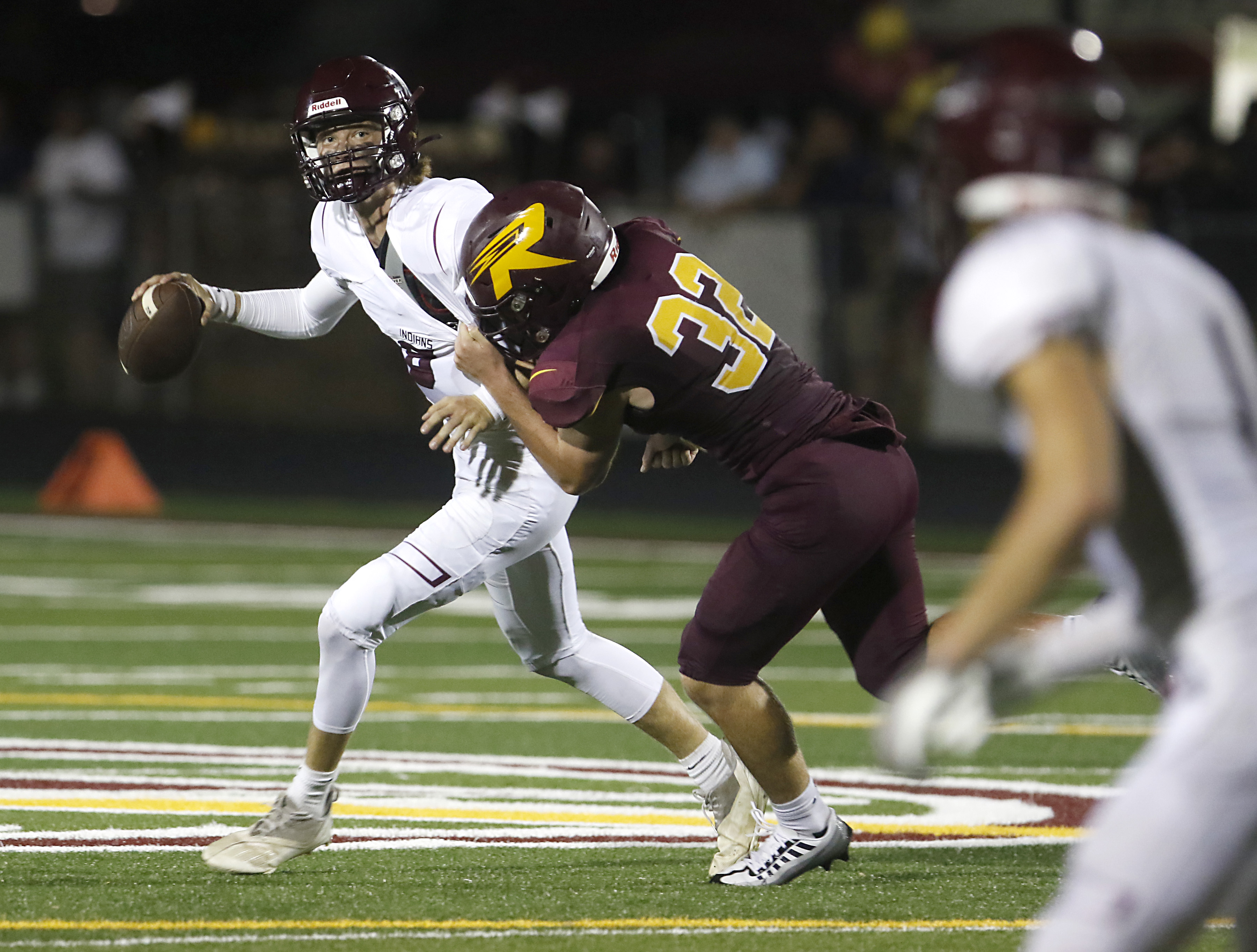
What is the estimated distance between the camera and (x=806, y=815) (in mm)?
4949

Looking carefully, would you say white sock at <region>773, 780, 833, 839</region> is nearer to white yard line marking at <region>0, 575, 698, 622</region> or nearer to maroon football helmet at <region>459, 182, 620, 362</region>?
maroon football helmet at <region>459, 182, 620, 362</region>

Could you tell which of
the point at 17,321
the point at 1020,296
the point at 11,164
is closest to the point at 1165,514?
the point at 1020,296

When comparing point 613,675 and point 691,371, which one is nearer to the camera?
point 691,371

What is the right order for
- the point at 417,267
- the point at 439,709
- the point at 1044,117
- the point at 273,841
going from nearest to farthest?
the point at 1044,117 < the point at 273,841 < the point at 417,267 < the point at 439,709

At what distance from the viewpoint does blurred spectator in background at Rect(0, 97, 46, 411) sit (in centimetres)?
1672

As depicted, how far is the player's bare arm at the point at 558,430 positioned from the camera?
4.68 m

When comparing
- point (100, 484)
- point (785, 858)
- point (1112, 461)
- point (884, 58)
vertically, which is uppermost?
point (1112, 461)

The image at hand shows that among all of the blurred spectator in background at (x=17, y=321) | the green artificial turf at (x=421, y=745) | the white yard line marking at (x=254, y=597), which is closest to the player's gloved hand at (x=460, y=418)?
the green artificial turf at (x=421, y=745)

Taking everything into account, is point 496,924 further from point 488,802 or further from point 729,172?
point 729,172

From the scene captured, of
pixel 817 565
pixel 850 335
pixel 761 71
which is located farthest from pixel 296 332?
pixel 761 71

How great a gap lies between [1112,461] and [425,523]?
2.96 m

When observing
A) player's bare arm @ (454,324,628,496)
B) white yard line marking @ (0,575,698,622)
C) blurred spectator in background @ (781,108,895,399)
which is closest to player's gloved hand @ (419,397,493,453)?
player's bare arm @ (454,324,628,496)

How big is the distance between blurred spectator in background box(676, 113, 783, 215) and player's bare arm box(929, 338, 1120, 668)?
12832 millimetres

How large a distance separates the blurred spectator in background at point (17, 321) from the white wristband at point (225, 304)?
11538mm
